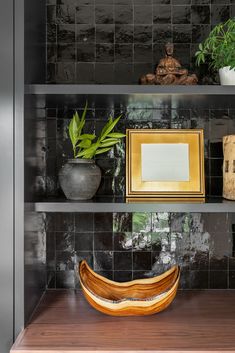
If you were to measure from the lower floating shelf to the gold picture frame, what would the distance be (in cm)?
48

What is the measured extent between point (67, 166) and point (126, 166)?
30 cm

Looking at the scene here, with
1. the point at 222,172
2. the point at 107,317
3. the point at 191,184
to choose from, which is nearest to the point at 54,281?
the point at 107,317

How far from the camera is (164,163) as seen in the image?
1773 mm

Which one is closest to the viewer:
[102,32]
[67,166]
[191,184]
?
[67,166]

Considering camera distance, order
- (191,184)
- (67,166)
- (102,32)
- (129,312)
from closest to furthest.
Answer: (129,312) < (67,166) < (191,184) < (102,32)

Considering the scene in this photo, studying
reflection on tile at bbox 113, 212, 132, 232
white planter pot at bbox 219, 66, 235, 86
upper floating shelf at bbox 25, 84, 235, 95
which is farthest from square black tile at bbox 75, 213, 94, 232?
white planter pot at bbox 219, 66, 235, 86

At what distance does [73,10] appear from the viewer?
1869 mm

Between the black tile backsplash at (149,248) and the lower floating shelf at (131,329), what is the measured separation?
0.15 m

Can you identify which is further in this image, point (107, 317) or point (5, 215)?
point (107, 317)

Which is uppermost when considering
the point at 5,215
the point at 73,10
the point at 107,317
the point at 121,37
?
the point at 73,10

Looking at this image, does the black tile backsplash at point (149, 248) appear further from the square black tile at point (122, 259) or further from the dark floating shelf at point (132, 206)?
the dark floating shelf at point (132, 206)

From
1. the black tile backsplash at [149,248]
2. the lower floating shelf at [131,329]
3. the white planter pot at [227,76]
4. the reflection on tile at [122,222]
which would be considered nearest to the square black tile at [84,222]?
the black tile backsplash at [149,248]

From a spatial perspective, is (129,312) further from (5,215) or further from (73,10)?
(73,10)

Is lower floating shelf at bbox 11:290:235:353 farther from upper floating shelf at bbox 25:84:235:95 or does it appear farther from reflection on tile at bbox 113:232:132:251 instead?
upper floating shelf at bbox 25:84:235:95
